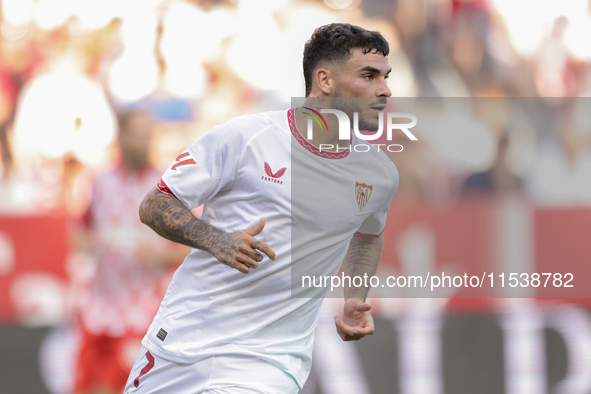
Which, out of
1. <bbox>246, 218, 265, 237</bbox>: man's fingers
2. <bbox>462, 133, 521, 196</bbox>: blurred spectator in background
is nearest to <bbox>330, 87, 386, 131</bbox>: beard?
<bbox>246, 218, 265, 237</bbox>: man's fingers

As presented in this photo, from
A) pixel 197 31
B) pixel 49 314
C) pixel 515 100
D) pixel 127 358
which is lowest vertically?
pixel 127 358

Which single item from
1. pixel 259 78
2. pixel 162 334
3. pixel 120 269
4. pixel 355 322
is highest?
pixel 259 78

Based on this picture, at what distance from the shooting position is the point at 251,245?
2.24 metres

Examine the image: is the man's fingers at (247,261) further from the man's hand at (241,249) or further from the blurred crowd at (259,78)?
the blurred crowd at (259,78)

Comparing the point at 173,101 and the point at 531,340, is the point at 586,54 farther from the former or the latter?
the point at 173,101

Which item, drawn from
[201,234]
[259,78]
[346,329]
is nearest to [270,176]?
[201,234]

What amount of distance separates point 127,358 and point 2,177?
2.49 m

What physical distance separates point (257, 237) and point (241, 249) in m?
0.26

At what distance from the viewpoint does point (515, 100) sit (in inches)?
A: 284

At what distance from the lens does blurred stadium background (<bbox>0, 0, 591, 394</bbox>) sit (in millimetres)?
5422

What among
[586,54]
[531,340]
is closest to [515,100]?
[586,54]

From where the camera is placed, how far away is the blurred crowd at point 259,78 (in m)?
6.52

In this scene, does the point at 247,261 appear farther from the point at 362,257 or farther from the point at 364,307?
the point at 362,257

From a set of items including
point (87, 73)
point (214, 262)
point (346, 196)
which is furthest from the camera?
point (87, 73)
